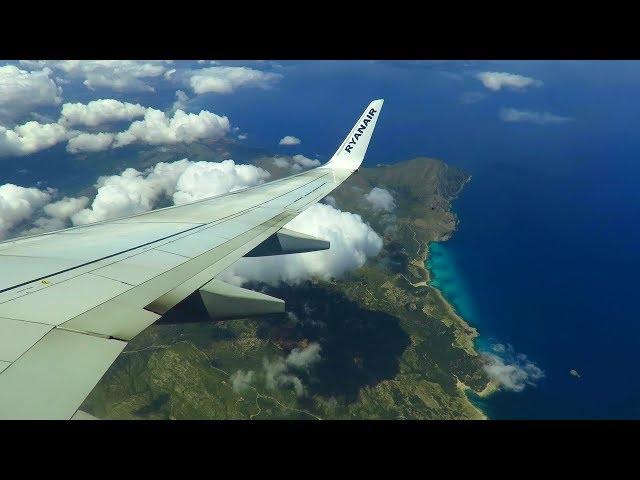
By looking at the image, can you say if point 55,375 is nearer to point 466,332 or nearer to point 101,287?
point 101,287

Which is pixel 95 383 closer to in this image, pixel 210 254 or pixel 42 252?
pixel 210 254

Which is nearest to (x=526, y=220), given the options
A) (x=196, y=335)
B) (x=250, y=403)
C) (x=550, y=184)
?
(x=550, y=184)

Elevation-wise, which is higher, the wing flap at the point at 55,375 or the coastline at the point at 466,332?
the wing flap at the point at 55,375

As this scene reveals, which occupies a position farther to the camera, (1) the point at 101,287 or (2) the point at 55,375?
(1) the point at 101,287

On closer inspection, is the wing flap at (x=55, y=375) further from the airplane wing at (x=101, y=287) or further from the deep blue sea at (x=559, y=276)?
the deep blue sea at (x=559, y=276)

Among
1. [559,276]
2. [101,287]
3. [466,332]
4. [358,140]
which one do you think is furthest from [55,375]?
[559,276]

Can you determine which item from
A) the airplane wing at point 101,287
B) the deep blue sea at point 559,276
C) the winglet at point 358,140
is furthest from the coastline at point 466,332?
the airplane wing at point 101,287
